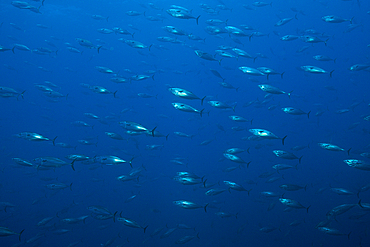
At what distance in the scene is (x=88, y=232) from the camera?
18.1 m

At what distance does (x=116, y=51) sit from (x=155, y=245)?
141 feet

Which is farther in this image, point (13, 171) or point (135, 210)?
point (13, 171)

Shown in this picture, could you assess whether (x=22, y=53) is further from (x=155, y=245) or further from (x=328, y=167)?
(x=328, y=167)

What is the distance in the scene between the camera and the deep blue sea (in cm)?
657

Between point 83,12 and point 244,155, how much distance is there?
25122 mm

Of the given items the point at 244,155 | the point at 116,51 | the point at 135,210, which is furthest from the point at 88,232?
the point at 116,51

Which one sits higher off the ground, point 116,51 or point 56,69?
point 116,51

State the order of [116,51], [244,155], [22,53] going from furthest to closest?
[116,51] < [22,53] < [244,155]

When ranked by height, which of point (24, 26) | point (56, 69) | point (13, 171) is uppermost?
point (24, 26)

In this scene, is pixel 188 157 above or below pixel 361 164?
below

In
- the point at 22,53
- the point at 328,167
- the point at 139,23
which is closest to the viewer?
the point at 328,167

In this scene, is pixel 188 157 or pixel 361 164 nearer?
pixel 361 164

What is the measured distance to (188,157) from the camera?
23281 mm

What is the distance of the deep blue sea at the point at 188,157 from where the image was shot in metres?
6.57
